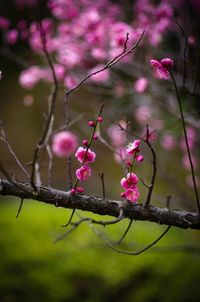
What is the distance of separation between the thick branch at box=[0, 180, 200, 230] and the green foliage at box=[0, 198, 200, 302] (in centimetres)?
139

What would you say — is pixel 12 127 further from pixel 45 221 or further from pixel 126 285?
pixel 126 285

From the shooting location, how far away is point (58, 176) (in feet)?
20.6

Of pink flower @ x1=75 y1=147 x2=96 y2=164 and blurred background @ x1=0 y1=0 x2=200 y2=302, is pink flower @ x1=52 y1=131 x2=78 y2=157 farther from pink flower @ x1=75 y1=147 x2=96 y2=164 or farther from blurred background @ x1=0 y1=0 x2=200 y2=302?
blurred background @ x1=0 y1=0 x2=200 y2=302

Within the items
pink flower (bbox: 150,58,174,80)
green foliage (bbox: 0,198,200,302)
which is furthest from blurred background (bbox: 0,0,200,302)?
pink flower (bbox: 150,58,174,80)

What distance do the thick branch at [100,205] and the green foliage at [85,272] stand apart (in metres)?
1.39

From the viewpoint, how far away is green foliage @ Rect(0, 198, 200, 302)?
9.77ft

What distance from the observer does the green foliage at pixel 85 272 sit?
9.77ft

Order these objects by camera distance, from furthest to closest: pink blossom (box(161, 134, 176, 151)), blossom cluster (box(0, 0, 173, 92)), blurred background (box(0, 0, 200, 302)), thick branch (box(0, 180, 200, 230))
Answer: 1. pink blossom (box(161, 134, 176, 151))
2. blossom cluster (box(0, 0, 173, 92))
3. blurred background (box(0, 0, 200, 302))
4. thick branch (box(0, 180, 200, 230))

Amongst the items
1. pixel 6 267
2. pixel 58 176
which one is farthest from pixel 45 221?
pixel 58 176

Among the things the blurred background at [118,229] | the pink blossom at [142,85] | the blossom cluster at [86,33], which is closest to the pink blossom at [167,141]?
the blurred background at [118,229]

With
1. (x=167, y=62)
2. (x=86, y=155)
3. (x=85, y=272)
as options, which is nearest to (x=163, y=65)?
(x=167, y=62)

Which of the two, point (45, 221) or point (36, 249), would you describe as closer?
point (36, 249)

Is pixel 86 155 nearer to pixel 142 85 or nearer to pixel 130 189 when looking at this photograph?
pixel 130 189

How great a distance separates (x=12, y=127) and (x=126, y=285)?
4.29m
